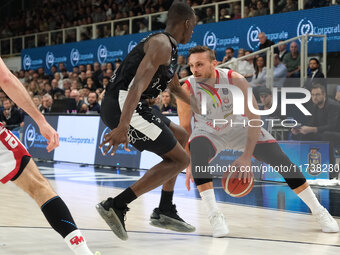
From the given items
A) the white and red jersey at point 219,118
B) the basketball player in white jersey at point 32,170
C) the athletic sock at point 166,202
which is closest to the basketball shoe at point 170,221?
the athletic sock at point 166,202

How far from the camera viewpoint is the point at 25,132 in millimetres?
14047

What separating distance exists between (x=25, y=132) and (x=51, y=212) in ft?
36.7

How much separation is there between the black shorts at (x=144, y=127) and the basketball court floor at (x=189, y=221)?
764 mm

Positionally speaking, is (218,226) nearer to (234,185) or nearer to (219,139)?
(234,185)

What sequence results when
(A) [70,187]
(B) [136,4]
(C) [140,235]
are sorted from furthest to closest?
1. (B) [136,4]
2. (A) [70,187]
3. (C) [140,235]

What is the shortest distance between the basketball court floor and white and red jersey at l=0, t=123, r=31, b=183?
100 centimetres

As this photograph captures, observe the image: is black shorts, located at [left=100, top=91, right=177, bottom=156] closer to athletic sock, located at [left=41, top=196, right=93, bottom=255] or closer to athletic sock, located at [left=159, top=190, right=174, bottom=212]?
athletic sock, located at [left=159, top=190, right=174, bottom=212]

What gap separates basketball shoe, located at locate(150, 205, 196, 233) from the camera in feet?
15.8

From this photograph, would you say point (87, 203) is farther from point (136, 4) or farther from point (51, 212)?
point (136, 4)

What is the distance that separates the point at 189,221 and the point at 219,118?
1050 millimetres

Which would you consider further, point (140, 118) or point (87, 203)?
point (87, 203)

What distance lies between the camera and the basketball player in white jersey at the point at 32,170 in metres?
3.19

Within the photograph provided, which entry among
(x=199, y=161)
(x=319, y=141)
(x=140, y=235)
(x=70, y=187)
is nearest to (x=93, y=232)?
(x=140, y=235)

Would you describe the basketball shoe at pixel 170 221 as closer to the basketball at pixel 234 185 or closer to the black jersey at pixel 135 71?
the basketball at pixel 234 185
